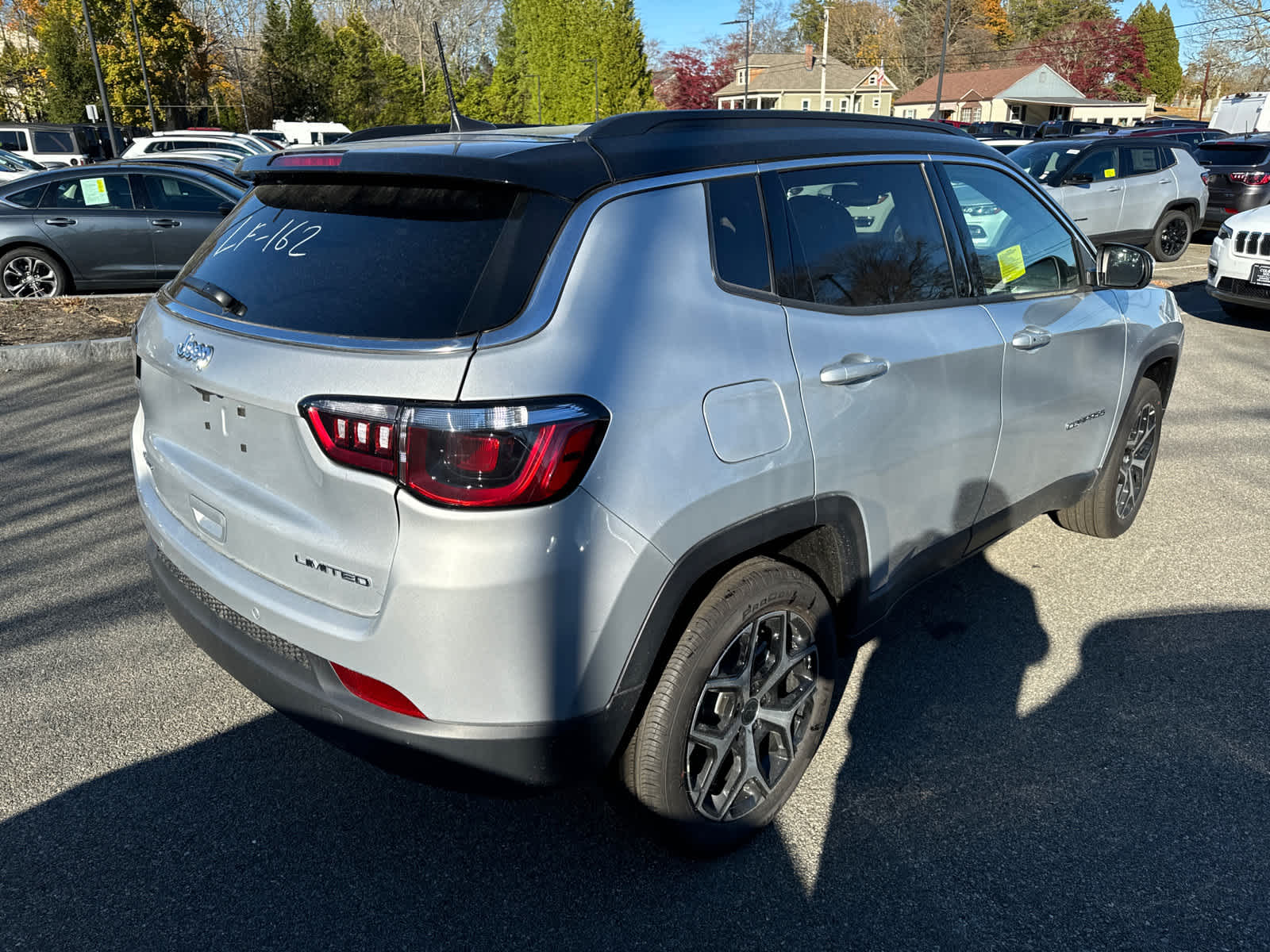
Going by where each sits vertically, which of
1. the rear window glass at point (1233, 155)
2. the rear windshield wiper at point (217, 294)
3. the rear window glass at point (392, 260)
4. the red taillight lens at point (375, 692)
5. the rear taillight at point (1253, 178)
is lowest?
the rear taillight at point (1253, 178)

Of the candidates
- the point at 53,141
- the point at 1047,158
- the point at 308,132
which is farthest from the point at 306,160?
the point at 308,132

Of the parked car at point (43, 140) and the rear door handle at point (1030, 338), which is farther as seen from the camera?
the parked car at point (43, 140)

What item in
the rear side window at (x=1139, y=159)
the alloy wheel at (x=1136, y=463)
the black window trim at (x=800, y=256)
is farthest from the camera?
the rear side window at (x=1139, y=159)

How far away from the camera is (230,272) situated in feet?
8.50

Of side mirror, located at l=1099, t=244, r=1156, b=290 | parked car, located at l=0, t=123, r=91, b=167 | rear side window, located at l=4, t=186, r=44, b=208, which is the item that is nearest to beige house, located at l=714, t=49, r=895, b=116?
parked car, located at l=0, t=123, r=91, b=167

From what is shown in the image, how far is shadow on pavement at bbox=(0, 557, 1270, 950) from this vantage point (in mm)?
2402

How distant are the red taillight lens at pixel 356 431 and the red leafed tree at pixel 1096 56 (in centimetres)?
9600

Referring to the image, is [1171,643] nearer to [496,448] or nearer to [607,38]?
[496,448]

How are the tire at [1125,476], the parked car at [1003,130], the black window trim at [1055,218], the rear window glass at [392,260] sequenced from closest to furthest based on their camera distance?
the rear window glass at [392,260]
the black window trim at [1055,218]
the tire at [1125,476]
the parked car at [1003,130]

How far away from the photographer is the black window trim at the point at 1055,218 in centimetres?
324

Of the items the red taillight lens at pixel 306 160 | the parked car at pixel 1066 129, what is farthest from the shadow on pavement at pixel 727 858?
the parked car at pixel 1066 129

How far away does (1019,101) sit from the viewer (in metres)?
75.6

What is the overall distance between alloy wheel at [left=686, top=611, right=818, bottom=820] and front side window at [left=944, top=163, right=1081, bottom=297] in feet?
4.81

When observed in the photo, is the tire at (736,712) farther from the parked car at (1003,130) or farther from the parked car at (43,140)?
the parked car at (1003,130)
